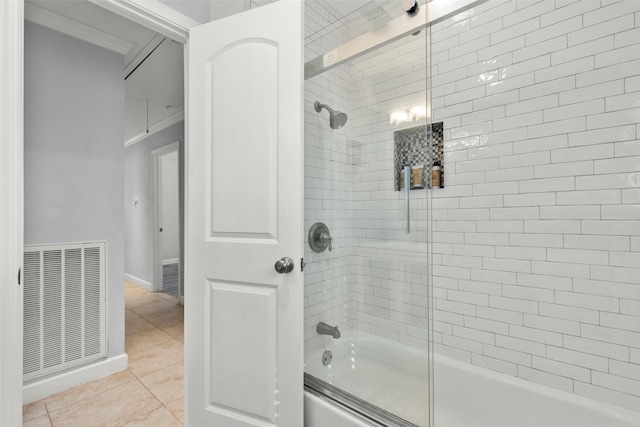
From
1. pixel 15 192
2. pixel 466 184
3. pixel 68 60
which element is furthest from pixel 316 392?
pixel 68 60

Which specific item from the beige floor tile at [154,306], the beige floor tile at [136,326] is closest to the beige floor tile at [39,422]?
the beige floor tile at [136,326]

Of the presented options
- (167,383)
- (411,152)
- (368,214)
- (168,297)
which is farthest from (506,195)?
(168,297)

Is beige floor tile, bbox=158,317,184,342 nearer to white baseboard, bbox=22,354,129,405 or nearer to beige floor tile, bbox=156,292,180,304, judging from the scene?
white baseboard, bbox=22,354,129,405

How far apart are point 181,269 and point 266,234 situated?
122 inches

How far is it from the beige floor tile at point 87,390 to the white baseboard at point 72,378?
1.3 inches

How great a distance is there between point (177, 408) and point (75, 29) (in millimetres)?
2548

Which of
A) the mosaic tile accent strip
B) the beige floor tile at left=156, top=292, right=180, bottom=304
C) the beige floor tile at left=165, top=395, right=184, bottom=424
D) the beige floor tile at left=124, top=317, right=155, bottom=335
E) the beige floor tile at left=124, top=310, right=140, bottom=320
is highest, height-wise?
the mosaic tile accent strip

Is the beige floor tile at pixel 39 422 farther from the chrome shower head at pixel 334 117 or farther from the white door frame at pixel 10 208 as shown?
the chrome shower head at pixel 334 117

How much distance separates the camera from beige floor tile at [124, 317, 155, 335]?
3.13 m

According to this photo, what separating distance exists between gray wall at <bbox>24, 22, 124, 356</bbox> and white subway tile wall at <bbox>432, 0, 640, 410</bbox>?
228 cm

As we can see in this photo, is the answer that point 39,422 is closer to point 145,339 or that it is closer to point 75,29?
point 145,339

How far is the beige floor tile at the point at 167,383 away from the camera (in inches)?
79.2

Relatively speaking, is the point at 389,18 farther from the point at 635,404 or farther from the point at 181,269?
the point at 181,269

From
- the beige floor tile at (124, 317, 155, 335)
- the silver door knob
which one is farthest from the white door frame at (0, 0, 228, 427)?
the beige floor tile at (124, 317, 155, 335)
